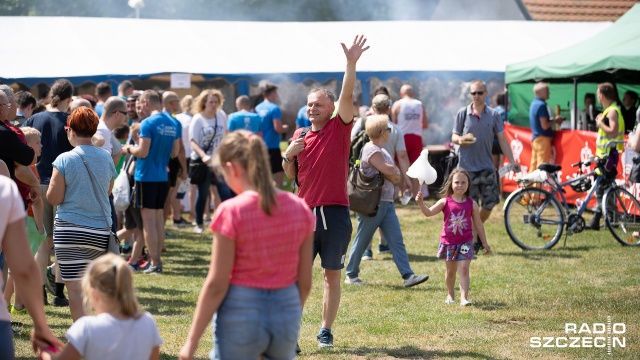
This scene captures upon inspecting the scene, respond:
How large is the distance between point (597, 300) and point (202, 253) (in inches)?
205

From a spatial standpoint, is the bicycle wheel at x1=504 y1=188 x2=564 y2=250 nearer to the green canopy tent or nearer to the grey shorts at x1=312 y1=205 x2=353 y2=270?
the green canopy tent

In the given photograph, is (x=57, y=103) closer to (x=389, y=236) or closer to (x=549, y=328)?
(x=389, y=236)

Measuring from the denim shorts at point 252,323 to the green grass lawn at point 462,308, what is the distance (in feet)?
8.09

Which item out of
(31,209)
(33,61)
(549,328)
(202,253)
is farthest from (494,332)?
(33,61)

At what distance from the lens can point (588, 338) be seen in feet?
22.1

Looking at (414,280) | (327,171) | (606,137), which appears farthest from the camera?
(606,137)

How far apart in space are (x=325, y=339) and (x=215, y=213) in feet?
9.26

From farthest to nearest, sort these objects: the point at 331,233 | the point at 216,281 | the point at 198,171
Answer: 1. the point at 198,171
2. the point at 331,233
3. the point at 216,281

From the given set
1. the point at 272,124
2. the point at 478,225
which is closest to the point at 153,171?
the point at 478,225

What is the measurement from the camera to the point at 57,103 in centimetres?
780

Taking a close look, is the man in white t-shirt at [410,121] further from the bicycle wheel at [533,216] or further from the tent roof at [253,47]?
the bicycle wheel at [533,216]

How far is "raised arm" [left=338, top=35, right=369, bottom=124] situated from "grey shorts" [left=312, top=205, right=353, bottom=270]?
64 cm

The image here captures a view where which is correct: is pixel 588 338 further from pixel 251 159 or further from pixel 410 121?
pixel 410 121

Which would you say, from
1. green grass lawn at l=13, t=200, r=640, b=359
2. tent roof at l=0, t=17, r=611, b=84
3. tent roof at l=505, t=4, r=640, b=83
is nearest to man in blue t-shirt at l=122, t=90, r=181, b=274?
green grass lawn at l=13, t=200, r=640, b=359
